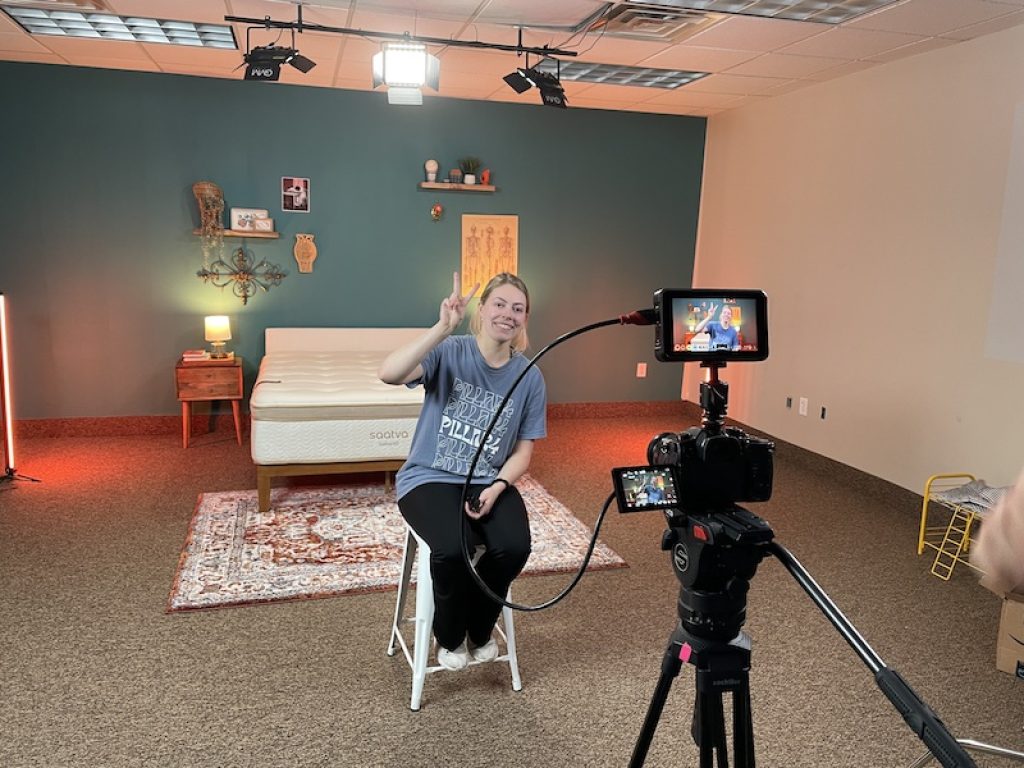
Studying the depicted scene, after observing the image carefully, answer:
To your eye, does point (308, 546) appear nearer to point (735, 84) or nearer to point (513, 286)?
point (513, 286)

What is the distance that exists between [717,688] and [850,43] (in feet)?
11.1

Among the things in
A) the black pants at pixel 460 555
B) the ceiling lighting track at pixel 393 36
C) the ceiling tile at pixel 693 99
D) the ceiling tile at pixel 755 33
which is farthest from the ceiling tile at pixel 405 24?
the black pants at pixel 460 555

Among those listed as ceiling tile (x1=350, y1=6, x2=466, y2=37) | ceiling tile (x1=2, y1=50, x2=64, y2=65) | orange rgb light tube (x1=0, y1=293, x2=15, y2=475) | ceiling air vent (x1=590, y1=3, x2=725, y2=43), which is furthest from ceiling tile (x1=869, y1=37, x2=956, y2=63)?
orange rgb light tube (x1=0, y1=293, x2=15, y2=475)

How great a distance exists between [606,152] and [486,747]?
4475 millimetres

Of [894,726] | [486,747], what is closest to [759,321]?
[486,747]

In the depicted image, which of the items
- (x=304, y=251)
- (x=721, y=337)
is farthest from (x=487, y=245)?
(x=721, y=337)

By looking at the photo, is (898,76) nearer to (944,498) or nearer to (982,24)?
(982,24)

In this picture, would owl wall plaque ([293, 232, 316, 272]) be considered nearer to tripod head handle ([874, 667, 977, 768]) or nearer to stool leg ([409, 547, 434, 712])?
stool leg ([409, 547, 434, 712])

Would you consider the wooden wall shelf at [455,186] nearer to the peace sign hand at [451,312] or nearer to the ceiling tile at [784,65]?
the ceiling tile at [784,65]

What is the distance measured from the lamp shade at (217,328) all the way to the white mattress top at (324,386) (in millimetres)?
395

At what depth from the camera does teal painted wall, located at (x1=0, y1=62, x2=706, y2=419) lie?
4.67 m

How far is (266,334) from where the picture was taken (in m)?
5.06

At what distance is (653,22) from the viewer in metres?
3.46

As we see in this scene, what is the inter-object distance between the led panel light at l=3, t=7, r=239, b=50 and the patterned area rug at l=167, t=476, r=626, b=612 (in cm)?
230
